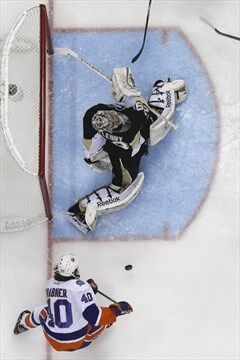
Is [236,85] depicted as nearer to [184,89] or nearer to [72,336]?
[184,89]

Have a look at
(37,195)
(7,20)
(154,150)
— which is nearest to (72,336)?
(37,195)

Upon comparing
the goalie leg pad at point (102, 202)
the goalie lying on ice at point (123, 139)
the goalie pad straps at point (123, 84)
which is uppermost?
the goalie pad straps at point (123, 84)

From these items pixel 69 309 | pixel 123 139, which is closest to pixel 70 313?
pixel 69 309

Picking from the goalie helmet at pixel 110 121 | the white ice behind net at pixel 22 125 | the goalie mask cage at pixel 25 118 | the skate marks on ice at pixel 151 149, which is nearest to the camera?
the goalie helmet at pixel 110 121

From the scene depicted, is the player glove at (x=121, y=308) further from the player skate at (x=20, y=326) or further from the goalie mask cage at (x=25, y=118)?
the goalie mask cage at (x=25, y=118)

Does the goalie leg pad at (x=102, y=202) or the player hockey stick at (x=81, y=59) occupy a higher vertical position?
the player hockey stick at (x=81, y=59)

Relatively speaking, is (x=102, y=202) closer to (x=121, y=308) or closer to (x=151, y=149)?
(x=151, y=149)

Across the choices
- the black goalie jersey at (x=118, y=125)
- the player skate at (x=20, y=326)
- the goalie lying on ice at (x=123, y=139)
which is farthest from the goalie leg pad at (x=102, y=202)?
the player skate at (x=20, y=326)
